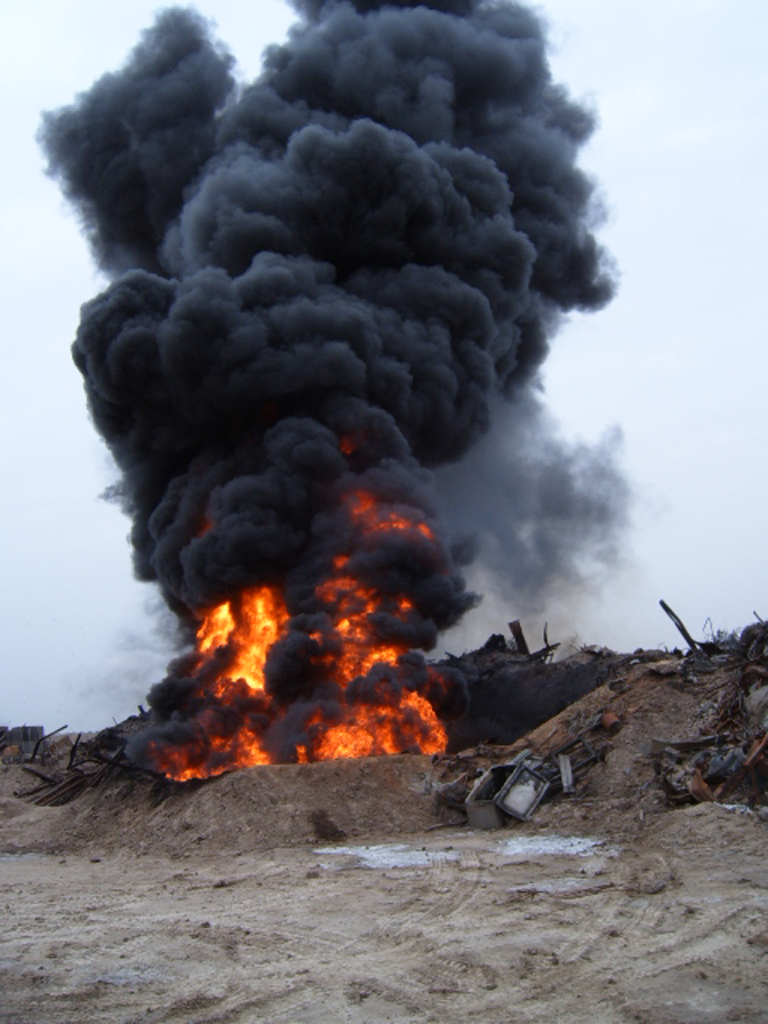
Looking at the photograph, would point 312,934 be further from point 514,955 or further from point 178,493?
point 178,493

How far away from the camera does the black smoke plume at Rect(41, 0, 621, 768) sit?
2228 centimetres

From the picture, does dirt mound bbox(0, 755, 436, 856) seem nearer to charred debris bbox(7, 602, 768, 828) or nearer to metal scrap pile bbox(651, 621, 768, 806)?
charred debris bbox(7, 602, 768, 828)

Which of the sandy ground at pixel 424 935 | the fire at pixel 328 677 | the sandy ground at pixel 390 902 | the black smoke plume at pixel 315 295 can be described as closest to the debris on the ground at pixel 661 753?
the sandy ground at pixel 390 902

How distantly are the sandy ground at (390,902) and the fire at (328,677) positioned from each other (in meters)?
2.13

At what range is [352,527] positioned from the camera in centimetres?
2258

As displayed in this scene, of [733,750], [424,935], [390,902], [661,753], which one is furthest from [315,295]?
[424,935]

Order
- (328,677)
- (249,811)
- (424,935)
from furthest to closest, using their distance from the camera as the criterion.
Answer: (328,677) → (249,811) → (424,935)

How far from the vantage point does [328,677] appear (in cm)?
2106

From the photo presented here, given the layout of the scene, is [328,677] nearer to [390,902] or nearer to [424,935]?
[390,902]

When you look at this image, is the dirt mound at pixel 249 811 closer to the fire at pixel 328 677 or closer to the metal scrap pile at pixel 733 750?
the fire at pixel 328 677

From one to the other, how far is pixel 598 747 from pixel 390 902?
7.08 metres

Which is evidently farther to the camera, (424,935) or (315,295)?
(315,295)

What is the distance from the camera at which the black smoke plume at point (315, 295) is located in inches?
877

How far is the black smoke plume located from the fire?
0.41 ft
